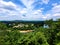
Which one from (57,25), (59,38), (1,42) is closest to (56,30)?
(57,25)

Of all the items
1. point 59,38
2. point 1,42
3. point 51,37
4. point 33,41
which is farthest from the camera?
point 51,37

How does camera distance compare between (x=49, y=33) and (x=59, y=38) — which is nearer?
(x=59, y=38)

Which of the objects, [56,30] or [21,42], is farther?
[56,30]

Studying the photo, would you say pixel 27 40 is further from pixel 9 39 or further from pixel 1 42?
pixel 9 39

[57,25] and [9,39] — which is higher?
[57,25]

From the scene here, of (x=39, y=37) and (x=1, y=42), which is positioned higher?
(x=39, y=37)

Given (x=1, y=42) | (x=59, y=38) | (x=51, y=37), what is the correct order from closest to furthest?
(x=59, y=38)
(x=1, y=42)
(x=51, y=37)

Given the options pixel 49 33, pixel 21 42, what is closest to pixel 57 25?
pixel 49 33

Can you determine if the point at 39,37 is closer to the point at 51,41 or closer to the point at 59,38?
the point at 59,38

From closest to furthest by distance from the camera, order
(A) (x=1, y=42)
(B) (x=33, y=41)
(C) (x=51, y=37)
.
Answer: (B) (x=33, y=41) < (A) (x=1, y=42) < (C) (x=51, y=37)
